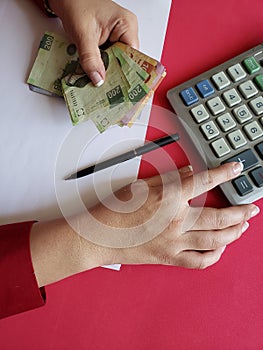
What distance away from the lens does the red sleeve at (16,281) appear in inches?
24.7

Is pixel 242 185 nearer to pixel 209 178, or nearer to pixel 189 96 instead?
pixel 209 178

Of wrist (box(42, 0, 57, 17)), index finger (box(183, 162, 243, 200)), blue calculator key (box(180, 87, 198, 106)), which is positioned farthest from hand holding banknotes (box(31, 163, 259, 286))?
wrist (box(42, 0, 57, 17))

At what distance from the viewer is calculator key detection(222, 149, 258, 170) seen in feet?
2.21

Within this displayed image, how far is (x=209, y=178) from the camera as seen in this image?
0.66m

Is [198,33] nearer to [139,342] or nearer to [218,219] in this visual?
[218,219]

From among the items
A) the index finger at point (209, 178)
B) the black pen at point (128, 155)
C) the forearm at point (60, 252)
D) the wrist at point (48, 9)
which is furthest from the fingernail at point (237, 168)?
the wrist at point (48, 9)

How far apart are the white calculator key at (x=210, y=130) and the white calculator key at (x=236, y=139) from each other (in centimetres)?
2

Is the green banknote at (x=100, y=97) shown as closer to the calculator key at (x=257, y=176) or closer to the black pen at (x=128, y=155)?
the black pen at (x=128, y=155)

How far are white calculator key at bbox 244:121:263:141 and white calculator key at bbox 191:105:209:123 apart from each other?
0.06 meters

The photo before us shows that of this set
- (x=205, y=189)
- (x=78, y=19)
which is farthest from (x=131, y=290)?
(x=78, y=19)

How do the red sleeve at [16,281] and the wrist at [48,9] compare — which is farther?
the wrist at [48,9]

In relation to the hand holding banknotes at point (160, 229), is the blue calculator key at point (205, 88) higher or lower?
higher

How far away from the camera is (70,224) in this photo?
0.66 metres

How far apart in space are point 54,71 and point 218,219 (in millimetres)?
331
